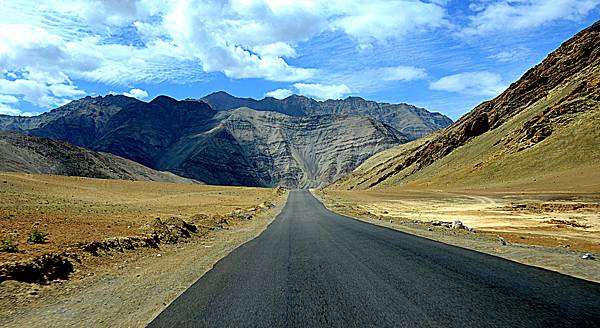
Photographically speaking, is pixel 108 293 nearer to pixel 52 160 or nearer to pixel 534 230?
pixel 534 230

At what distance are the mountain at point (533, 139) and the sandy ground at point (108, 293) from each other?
73216mm

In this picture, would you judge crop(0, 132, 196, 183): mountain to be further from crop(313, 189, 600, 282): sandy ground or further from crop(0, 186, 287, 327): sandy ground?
crop(0, 186, 287, 327): sandy ground

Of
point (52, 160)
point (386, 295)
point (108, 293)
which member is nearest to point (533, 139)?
point (386, 295)

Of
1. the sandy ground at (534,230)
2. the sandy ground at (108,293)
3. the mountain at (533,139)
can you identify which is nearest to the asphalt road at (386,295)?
the sandy ground at (108,293)

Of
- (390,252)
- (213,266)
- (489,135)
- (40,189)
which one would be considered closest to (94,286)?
(213,266)

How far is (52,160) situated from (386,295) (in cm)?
14932

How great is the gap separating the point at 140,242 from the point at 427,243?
453 inches

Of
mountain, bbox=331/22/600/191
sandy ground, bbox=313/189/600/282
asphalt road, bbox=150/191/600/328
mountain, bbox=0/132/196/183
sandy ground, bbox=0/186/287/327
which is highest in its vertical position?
mountain, bbox=331/22/600/191

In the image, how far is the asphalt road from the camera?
23.3ft

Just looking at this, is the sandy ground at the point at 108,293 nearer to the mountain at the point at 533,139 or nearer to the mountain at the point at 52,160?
the mountain at the point at 533,139

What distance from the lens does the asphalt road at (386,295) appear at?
280 inches

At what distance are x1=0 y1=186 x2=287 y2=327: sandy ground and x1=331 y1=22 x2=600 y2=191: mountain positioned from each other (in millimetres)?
73216

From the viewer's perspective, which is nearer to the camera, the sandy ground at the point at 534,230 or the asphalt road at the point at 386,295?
the asphalt road at the point at 386,295

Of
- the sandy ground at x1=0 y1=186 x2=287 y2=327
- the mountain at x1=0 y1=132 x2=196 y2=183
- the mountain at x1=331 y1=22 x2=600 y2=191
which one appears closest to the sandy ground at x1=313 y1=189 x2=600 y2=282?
the sandy ground at x1=0 y1=186 x2=287 y2=327
